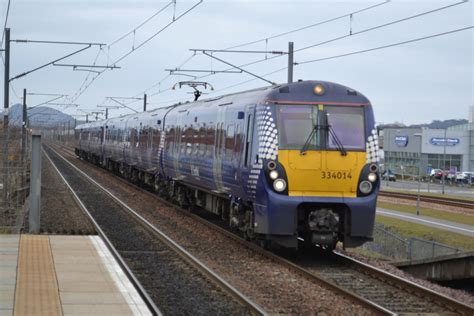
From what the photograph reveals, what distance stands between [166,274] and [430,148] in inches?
2986

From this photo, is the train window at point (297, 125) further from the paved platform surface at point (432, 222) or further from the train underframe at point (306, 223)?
the paved platform surface at point (432, 222)

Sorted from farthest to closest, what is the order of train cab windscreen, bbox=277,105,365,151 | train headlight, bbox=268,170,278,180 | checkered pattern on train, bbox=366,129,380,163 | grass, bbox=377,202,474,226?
grass, bbox=377,202,474,226
checkered pattern on train, bbox=366,129,380,163
train cab windscreen, bbox=277,105,365,151
train headlight, bbox=268,170,278,180

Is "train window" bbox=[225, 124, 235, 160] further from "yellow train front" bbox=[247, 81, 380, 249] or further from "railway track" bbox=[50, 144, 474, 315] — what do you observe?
"railway track" bbox=[50, 144, 474, 315]

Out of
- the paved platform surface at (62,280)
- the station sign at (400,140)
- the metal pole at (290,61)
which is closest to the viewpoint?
the paved platform surface at (62,280)

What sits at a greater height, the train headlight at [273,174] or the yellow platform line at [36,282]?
the train headlight at [273,174]

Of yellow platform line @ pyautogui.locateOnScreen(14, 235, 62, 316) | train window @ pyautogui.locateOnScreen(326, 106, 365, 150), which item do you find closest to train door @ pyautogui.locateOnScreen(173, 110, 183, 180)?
yellow platform line @ pyautogui.locateOnScreen(14, 235, 62, 316)

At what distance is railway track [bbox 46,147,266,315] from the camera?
9.47 metres

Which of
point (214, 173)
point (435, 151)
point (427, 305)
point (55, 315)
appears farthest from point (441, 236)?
point (435, 151)

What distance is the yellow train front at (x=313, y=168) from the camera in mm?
12680

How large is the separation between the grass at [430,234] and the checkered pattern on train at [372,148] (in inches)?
457

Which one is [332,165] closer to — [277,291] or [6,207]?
[277,291]

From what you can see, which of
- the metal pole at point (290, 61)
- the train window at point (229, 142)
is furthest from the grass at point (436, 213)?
the train window at point (229, 142)

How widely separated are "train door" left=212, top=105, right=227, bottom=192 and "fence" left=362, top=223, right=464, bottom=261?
578cm

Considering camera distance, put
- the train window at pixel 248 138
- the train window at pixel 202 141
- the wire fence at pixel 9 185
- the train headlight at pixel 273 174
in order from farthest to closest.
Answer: the train window at pixel 202 141
the wire fence at pixel 9 185
the train window at pixel 248 138
the train headlight at pixel 273 174
